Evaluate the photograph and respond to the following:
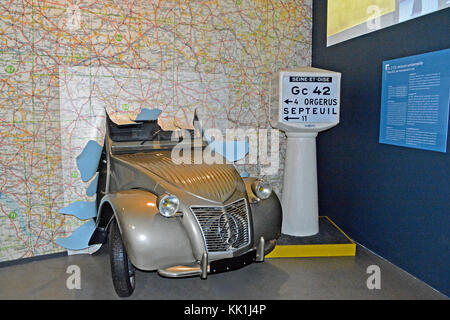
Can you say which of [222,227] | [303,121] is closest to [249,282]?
[222,227]

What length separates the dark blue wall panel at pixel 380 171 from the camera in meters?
Result: 2.94

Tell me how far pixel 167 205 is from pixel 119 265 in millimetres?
630

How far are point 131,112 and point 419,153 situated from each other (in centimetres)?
272

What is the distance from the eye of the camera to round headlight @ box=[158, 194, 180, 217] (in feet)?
8.24

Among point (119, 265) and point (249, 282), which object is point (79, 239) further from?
point (249, 282)

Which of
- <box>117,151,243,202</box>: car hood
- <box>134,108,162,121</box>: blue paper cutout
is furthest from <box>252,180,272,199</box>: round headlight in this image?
<box>134,108,162,121</box>: blue paper cutout

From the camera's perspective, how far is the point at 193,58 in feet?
13.7

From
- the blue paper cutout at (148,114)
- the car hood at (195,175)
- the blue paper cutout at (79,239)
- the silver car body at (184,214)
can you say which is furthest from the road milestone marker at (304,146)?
the blue paper cutout at (79,239)

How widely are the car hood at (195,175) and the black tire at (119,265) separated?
53cm

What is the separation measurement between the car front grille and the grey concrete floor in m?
0.50

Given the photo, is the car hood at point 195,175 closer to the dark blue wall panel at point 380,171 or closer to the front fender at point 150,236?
the front fender at point 150,236

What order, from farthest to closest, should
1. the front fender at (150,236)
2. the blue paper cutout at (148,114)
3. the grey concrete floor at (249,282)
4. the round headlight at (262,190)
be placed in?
the blue paper cutout at (148,114)
the round headlight at (262,190)
the grey concrete floor at (249,282)
the front fender at (150,236)

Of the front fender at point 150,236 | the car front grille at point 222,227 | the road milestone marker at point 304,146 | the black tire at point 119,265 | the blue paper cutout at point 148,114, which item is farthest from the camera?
the blue paper cutout at point 148,114
